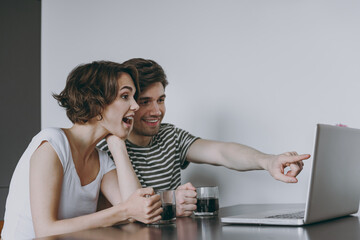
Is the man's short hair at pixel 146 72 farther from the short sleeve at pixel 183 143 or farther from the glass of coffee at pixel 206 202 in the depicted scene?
the glass of coffee at pixel 206 202

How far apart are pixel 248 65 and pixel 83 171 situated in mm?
1148

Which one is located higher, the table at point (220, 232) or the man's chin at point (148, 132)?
the man's chin at point (148, 132)

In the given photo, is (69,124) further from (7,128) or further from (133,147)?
(133,147)

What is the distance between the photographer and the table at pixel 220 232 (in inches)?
41.5

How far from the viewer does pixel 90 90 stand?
1.73 metres

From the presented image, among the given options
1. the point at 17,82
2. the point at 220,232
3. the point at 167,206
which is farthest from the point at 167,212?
the point at 17,82

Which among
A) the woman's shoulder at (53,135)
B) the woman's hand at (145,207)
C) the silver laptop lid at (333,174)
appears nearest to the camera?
the silver laptop lid at (333,174)

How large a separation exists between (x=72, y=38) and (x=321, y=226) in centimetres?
232

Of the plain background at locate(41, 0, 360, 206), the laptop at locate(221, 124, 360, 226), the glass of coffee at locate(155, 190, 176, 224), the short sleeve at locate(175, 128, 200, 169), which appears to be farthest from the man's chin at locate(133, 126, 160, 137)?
the laptop at locate(221, 124, 360, 226)

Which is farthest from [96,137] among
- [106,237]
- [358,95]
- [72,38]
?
[72,38]

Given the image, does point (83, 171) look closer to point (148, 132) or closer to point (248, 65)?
point (148, 132)

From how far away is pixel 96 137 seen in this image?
5.78ft

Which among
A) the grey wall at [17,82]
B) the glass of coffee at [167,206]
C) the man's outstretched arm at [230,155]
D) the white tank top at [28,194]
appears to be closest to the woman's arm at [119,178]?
the white tank top at [28,194]

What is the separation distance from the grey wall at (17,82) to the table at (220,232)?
1723 mm
